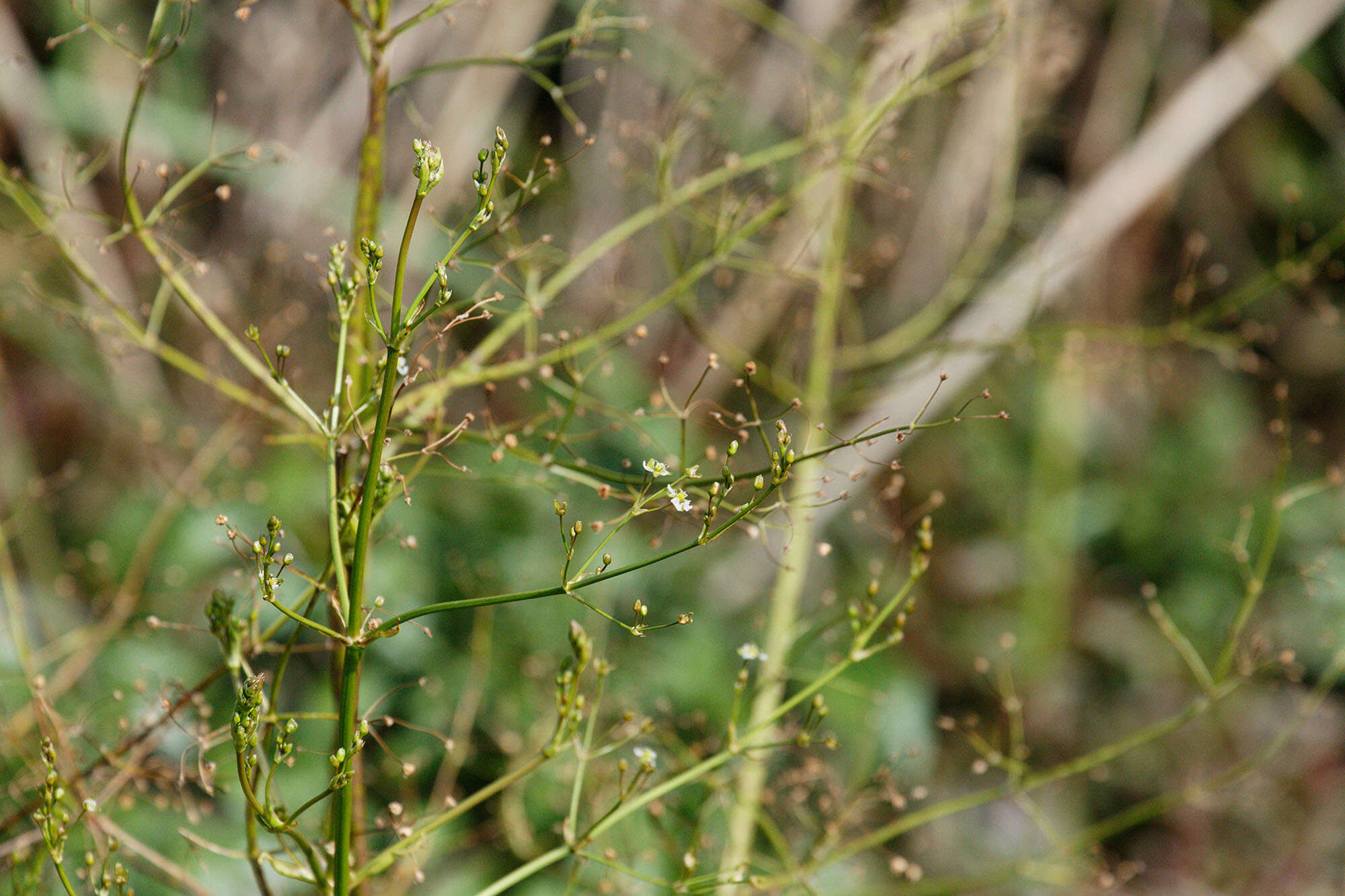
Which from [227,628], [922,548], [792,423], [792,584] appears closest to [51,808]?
[227,628]

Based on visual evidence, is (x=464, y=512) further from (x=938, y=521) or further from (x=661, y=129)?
(x=938, y=521)

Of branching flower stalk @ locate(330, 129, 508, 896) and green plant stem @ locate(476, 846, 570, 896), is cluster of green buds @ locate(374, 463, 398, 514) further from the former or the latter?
green plant stem @ locate(476, 846, 570, 896)

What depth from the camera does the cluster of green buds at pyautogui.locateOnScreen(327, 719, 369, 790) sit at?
396 millimetres

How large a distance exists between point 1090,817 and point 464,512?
1.21 metres

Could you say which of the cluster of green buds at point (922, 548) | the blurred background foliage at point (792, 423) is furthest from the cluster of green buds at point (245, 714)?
the blurred background foliage at point (792, 423)

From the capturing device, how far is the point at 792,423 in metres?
1.26

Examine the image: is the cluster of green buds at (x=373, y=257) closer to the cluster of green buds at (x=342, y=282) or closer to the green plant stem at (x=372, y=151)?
the cluster of green buds at (x=342, y=282)

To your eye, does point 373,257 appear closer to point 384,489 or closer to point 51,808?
point 384,489

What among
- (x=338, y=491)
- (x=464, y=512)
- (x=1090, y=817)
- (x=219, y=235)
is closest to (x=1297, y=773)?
(x=1090, y=817)

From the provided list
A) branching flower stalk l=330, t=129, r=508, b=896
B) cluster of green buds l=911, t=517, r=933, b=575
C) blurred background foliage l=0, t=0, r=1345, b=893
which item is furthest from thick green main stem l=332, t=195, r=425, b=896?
blurred background foliage l=0, t=0, r=1345, b=893

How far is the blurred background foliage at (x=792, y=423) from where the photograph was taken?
1072mm

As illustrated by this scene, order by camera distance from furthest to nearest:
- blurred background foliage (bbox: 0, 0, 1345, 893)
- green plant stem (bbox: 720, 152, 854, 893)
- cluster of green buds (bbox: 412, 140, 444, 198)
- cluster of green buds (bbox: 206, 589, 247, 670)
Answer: blurred background foliage (bbox: 0, 0, 1345, 893) → green plant stem (bbox: 720, 152, 854, 893) → cluster of green buds (bbox: 206, 589, 247, 670) → cluster of green buds (bbox: 412, 140, 444, 198)

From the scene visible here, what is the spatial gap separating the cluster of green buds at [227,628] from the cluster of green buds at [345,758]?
0.08m

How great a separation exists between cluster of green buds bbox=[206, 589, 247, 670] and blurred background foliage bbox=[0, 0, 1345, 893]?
42 centimetres
